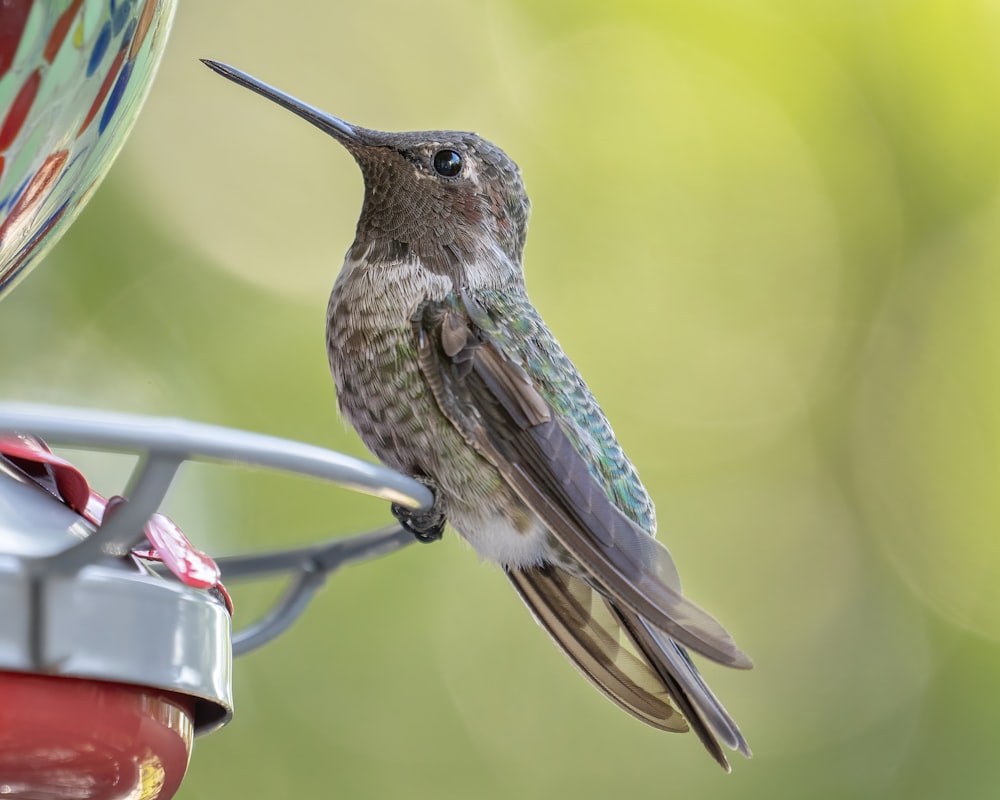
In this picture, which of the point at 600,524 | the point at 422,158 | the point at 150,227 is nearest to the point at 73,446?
the point at 600,524

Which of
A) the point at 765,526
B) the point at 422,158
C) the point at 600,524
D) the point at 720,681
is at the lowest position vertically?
the point at 720,681

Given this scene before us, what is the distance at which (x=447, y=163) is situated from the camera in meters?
2.37

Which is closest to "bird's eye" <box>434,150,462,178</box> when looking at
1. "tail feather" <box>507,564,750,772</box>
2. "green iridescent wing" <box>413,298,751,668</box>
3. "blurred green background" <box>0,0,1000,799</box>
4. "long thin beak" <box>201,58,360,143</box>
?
"long thin beak" <box>201,58,360,143</box>

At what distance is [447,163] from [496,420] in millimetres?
651

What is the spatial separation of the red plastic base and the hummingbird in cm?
45

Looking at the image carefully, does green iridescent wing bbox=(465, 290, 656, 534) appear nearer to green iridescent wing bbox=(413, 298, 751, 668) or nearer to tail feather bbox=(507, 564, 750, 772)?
green iridescent wing bbox=(413, 298, 751, 668)

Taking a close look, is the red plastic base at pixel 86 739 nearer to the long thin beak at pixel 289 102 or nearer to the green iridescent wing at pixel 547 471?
the green iridescent wing at pixel 547 471

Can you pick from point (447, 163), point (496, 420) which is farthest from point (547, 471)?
point (447, 163)

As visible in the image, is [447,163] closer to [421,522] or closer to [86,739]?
[421,522]

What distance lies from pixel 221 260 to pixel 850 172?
7.40 feet

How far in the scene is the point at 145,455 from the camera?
0.95 metres

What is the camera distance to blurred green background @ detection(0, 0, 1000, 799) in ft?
13.9

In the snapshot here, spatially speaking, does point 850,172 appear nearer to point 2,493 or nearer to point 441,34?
point 441,34

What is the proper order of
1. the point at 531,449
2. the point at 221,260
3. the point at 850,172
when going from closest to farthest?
1. the point at 531,449
2. the point at 221,260
3. the point at 850,172
